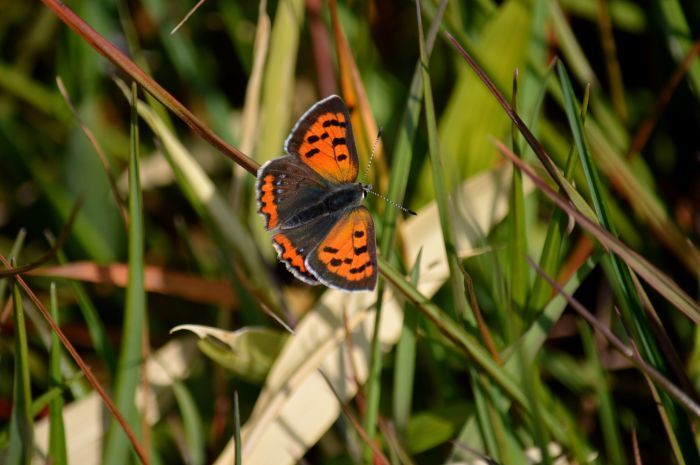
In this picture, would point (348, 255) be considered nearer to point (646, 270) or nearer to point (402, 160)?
point (402, 160)

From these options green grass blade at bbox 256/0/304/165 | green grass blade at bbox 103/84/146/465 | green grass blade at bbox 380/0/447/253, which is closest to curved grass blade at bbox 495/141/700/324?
green grass blade at bbox 380/0/447/253

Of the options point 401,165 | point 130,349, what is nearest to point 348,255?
point 401,165

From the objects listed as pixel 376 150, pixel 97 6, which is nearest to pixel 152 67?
pixel 97 6

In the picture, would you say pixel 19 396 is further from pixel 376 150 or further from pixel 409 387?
pixel 376 150

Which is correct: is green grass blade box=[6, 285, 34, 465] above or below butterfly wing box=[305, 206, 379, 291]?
above

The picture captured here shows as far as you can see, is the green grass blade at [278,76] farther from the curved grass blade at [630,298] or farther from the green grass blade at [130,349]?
the curved grass blade at [630,298]

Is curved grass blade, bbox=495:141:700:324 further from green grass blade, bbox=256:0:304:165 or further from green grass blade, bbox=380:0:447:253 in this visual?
green grass blade, bbox=256:0:304:165
